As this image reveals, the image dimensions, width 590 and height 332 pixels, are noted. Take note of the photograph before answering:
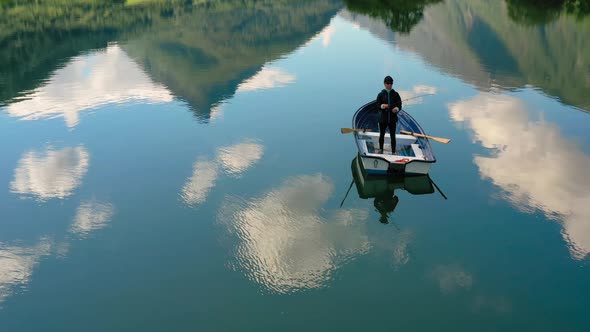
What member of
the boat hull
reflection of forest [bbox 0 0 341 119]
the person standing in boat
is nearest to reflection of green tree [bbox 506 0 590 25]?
reflection of forest [bbox 0 0 341 119]

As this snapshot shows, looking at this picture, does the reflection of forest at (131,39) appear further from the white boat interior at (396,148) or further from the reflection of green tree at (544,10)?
the reflection of green tree at (544,10)

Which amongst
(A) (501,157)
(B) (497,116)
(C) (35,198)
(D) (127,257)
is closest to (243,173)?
(D) (127,257)

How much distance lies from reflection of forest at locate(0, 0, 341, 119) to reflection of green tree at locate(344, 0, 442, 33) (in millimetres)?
17022

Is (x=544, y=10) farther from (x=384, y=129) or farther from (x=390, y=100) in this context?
(x=390, y=100)

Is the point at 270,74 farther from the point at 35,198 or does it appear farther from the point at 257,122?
the point at 35,198

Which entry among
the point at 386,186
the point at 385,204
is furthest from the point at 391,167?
the point at 385,204

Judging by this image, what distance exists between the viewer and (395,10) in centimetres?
10575

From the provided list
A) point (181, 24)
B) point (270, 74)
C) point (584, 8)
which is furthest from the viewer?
point (181, 24)

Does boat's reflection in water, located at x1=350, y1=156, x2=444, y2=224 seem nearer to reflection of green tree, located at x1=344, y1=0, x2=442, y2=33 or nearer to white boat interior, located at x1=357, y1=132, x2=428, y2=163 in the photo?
white boat interior, located at x1=357, y1=132, x2=428, y2=163

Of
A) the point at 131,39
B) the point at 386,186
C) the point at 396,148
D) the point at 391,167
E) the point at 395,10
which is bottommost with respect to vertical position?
the point at 386,186

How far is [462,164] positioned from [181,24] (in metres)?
159

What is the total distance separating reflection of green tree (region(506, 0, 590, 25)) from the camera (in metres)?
101

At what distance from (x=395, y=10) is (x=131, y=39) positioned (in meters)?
67.7

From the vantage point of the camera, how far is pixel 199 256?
64.2 ft
